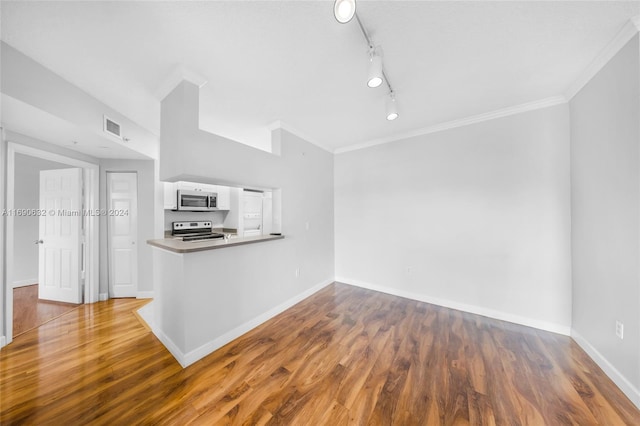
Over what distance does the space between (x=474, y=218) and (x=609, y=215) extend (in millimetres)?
1118

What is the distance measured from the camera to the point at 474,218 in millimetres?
2779

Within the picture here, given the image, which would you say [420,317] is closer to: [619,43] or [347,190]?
[347,190]

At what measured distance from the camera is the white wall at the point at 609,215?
149 cm

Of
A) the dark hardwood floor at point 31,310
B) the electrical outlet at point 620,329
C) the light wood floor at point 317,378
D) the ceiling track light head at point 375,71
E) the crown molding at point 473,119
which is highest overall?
the crown molding at point 473,119

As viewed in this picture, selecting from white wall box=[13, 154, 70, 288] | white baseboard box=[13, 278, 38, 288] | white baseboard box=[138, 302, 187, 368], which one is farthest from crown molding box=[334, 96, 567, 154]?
white baseboard box=[13, 278, 38, 288]

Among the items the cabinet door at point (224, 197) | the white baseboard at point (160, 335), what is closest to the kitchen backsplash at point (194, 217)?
the cabinet door at point (224, 197)

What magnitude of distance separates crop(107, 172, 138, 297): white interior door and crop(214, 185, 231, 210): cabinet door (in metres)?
1.30

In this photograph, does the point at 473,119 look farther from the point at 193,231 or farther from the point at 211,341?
the point at 193,231

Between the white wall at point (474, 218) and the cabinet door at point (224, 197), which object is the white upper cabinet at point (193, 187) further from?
the white wall at point (474, 218)

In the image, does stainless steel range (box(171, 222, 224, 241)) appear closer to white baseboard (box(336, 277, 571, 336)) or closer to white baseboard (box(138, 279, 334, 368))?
white baseboard (box(138, 279, 334, 368))

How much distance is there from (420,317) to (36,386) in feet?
11.9

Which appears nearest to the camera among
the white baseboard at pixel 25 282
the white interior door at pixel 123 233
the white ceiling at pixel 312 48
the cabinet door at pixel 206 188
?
the white ceiling at pixel 312 48

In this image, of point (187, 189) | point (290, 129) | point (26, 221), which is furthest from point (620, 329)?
point (26, 221)

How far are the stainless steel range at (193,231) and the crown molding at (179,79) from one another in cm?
238
